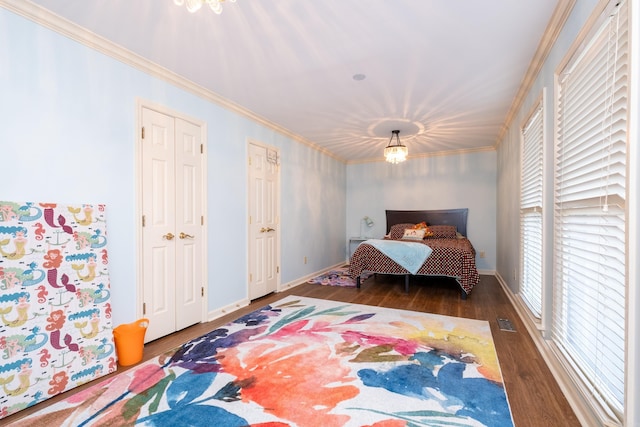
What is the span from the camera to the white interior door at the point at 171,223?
267 cm

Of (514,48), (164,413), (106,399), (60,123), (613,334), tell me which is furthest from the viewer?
(514,48)

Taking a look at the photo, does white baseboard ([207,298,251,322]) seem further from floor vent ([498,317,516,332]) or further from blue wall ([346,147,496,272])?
blue wall ([346,147,496,272])

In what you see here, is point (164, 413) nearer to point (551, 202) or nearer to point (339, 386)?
point (339, 386)

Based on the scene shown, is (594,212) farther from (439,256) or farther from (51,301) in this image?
(51,301)

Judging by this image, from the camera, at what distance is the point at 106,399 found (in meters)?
1.86

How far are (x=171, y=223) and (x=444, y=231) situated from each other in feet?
15.5

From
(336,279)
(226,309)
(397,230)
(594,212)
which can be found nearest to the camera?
(594,212)

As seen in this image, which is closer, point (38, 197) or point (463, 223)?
point (38, 197)

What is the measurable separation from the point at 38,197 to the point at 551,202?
11.6ft

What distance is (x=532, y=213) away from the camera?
295 centimetres

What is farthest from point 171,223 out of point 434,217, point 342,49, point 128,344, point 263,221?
point 434,217

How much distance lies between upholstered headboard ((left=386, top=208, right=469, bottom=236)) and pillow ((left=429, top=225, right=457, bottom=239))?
0.22 m

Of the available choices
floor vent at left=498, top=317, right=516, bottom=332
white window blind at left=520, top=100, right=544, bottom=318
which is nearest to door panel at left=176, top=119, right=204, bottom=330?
floor vent at left=498, top=317, right=516, bottom=332

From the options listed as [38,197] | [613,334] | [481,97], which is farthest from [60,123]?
[481,97]
